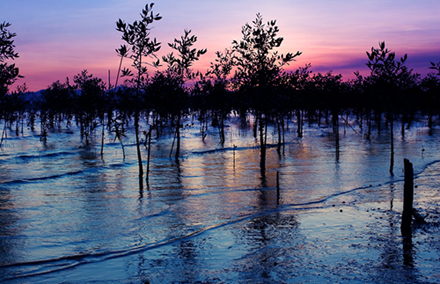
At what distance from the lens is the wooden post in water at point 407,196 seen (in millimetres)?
11344

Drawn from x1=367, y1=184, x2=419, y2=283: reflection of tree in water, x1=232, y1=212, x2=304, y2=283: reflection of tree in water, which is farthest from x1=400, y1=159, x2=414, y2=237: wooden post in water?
x1=232, y1=212, x2=304, y2=283: reflection of tree in water

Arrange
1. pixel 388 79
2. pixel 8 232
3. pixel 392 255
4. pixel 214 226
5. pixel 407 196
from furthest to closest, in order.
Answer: pixel 388 79
pixel 214 226
pixel 8 232
pixel 407 196
pixel 392 255

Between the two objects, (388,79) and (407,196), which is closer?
(407,196)

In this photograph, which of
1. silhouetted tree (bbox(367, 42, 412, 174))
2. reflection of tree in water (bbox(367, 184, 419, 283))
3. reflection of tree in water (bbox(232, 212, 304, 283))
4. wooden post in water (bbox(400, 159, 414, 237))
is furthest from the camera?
silhouetted tree (bbox(367, 42, 412, 174))

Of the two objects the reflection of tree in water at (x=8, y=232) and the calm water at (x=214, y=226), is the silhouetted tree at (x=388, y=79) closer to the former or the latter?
the calm water at (x=214, y=226)

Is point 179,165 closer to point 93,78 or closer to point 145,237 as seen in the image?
point 145,237

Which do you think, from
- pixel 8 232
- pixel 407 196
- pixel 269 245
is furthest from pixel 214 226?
pixel 8 232

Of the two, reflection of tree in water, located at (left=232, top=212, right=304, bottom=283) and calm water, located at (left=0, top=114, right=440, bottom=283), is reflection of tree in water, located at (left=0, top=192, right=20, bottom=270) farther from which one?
reflection of tree in water, located at (left=232, top=212, right=304, bottom=283)

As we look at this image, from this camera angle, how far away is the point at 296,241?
11.8m

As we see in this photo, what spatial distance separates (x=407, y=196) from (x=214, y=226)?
627 centimetres

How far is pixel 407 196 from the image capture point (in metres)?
11.5

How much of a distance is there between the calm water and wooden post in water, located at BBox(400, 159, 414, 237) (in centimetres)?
35

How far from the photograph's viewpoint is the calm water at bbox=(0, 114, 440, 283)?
957 centimetres

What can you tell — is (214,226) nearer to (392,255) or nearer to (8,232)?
(392,255)
